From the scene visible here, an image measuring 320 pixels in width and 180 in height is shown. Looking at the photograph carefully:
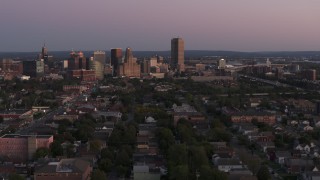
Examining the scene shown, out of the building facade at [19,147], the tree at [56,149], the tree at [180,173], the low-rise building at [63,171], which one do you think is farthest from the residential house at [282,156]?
the building facade at [19,147]

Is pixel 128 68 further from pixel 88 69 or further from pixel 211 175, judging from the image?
pixel 211 175

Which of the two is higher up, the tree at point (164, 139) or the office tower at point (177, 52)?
the office tower at point (177, 52)

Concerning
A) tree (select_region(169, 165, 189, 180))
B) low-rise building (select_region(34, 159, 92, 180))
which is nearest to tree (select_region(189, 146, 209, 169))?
tree (select_region(169, 165, 189, 180))

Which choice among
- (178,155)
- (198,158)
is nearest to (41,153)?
(178,155)

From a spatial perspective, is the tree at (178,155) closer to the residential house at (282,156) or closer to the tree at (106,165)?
the tree at (106,165)

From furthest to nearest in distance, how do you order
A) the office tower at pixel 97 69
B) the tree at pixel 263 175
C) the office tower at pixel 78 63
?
the office tower at pixel 78 63
the office tower at pixel 97 69
the tree at pixel 263 175

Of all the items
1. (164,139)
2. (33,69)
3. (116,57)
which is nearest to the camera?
(164,139)

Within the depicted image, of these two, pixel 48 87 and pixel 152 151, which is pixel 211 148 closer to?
pixel 152 151

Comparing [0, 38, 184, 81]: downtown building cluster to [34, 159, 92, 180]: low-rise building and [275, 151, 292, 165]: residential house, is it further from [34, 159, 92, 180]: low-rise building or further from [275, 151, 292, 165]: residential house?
[34, 159, 92, 180]: low-rise building

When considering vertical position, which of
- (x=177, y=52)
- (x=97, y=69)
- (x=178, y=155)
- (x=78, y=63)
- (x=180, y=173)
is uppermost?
(x=177, y=52)
